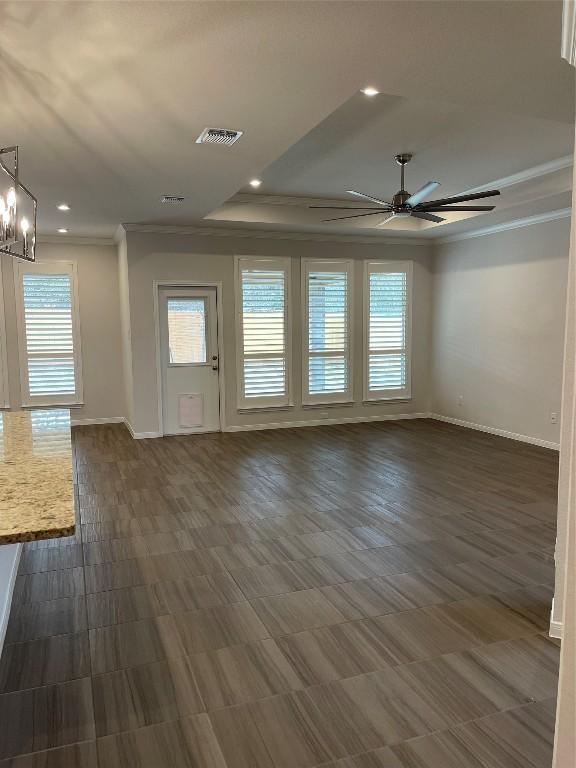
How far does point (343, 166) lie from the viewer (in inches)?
212

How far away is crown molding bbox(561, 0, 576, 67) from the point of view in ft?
4.44

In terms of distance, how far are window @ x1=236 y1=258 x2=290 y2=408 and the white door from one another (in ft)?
1.27

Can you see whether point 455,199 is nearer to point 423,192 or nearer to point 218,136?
point 423,192

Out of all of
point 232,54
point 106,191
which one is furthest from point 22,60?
point 106,191

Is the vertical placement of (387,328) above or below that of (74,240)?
below

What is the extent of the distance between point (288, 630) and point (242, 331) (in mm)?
5298

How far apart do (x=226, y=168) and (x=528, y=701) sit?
3.98m

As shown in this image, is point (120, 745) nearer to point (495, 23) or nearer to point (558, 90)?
point (495, 23)

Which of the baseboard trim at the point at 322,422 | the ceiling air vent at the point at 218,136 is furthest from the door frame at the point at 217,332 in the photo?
the ceiling air vent at the point at 218,136

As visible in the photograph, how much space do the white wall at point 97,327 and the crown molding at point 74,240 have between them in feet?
0.14

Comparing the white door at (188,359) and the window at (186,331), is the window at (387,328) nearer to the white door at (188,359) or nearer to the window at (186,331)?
the white door at (188,359)

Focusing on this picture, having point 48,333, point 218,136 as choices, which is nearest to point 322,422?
point 48,333

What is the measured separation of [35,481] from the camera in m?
1.87

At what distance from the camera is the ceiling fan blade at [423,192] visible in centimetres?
450
